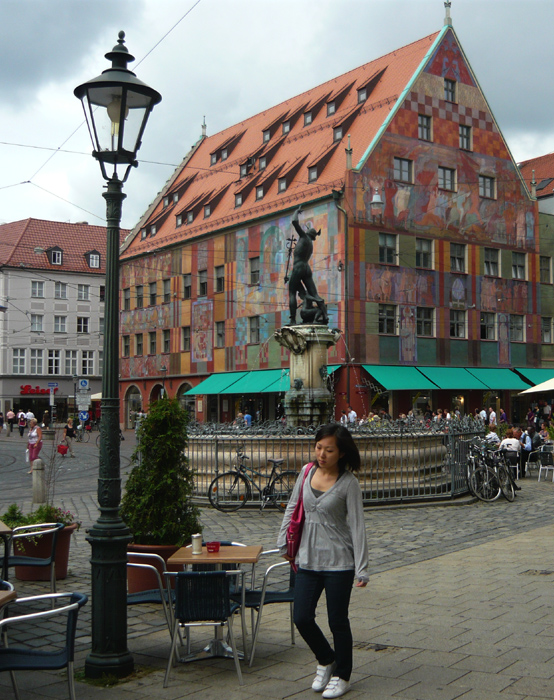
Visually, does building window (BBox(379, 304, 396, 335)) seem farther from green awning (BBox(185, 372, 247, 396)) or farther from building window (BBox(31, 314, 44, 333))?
building window (BBox(31, 314, 44, 333))

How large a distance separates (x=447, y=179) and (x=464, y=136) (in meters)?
2.76

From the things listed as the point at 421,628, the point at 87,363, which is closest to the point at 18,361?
the point at 87,363

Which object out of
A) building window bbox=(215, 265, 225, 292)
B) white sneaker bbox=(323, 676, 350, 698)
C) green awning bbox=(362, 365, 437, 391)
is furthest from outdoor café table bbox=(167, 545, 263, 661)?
building window bbox=(215, 265, 225, 292)

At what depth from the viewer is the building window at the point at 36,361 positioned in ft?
226

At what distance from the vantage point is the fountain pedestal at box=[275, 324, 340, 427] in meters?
18.4

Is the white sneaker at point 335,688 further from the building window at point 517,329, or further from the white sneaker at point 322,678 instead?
the building window at point 517,329

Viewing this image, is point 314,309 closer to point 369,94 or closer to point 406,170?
point 406,170

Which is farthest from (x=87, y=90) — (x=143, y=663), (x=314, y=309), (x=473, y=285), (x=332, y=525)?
(x=473, y=285)

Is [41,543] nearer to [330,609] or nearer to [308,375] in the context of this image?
[330,609]

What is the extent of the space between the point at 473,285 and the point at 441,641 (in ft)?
121

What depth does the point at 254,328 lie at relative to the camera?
42438 millimetres

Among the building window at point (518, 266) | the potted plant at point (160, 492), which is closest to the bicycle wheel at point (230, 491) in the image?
the potted plant at point (160, 492)

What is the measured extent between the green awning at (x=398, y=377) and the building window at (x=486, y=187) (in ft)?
33.2

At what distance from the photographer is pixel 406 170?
3938cm
